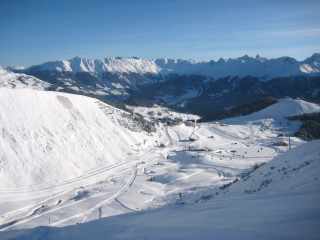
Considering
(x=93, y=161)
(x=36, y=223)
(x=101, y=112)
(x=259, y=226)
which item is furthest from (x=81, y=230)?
(x=101, y=112)

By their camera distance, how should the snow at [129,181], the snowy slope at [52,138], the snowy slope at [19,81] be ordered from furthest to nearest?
the snowy slope at [19,81], the snowy slope at [52,138], the snow at [129,181]

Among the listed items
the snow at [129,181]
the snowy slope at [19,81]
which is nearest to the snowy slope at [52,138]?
the snow at [129,181]

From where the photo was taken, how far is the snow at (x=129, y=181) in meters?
6.13

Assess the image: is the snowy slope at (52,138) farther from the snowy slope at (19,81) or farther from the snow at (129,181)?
the snowy slope at (19,81)

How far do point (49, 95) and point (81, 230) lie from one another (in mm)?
40757

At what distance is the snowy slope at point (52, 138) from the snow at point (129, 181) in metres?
0.15

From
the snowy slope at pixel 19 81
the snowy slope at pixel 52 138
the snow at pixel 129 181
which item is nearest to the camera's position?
the snow at pixel 129 181

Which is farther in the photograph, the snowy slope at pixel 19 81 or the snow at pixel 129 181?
the snowy slope at pixel 19 81

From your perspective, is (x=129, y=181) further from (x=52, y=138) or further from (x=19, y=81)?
(x=19, y=81)

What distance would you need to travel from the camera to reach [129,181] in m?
26.6

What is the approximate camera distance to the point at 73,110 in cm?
4241

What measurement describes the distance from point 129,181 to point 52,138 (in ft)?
56.2

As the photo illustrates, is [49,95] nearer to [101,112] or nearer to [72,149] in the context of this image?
[101,112]

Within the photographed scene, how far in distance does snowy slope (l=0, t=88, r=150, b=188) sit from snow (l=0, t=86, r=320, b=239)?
6.1 inches
